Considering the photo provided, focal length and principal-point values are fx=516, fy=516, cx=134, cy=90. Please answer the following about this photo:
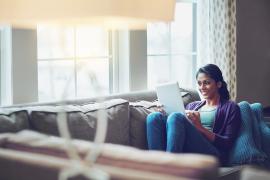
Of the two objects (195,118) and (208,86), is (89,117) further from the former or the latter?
(208,86)

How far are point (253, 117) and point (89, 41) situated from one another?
1.28 meters

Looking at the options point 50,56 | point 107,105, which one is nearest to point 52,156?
point 107,105

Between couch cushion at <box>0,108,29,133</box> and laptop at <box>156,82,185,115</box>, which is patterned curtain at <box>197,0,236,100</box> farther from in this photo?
couch cushion at <box>0,108,29,133</box>

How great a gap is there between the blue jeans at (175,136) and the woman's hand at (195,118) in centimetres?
9

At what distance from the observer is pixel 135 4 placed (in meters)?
1.15

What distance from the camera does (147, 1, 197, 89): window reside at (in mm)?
4395

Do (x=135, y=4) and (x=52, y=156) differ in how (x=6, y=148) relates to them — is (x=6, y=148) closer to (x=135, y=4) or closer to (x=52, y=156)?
(x=52, y=156)

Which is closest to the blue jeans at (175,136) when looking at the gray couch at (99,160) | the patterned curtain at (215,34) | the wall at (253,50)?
the patterned curtain at (215,34)

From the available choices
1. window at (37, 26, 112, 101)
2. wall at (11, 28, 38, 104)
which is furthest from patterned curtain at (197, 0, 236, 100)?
wall at (11, 28, 38, 104)

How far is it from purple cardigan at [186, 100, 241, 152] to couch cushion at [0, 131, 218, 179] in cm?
218

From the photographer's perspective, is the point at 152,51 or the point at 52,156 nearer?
the point at 52,156

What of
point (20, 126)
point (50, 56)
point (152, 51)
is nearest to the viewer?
point (20, 126)

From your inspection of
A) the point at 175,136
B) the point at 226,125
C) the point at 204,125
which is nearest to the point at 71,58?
the point at 175,136

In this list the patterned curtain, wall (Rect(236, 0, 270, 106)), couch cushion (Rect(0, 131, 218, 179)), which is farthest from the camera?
wall (Rect(236, 0, 270, 106))
